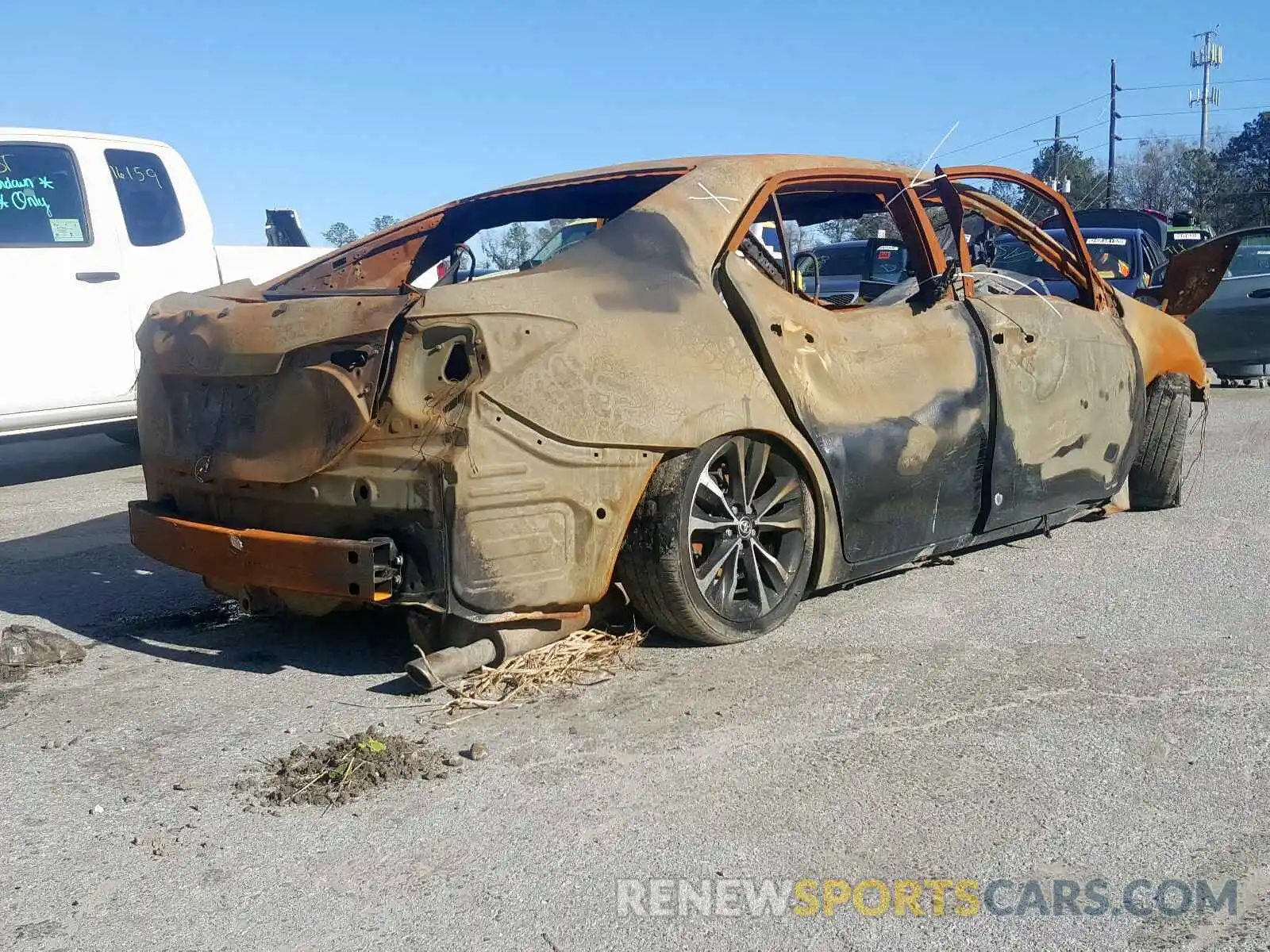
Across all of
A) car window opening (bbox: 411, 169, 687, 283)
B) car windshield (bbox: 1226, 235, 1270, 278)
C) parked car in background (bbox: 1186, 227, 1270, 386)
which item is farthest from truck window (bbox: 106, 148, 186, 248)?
car windshield (bbox: 1226, 235, 1270, 278)

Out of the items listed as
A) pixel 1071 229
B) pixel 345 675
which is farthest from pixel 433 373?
pixel 1071 229

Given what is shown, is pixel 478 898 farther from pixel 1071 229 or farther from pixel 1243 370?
pixel 1243 370

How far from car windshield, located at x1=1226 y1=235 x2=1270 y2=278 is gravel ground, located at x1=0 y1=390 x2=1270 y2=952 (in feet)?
25.6

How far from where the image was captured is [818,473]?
4.29 m

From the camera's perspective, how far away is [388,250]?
516 cm

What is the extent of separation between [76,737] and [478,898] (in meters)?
1.58

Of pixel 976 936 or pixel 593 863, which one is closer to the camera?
pixel 976 936

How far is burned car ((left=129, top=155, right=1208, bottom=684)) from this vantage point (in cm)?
355

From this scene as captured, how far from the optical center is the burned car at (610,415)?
355cm

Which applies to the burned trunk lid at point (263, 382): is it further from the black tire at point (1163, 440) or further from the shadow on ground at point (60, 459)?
the shadow on ground at point (60, 459)

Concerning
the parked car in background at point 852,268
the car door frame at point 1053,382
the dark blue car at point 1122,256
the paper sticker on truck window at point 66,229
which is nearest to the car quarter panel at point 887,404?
the car door frame at point 1053,382

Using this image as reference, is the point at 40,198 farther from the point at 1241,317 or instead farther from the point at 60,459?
the point at 1241,317

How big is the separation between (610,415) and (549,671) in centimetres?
84

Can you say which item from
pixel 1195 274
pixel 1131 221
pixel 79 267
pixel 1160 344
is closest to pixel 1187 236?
pixel 1131 221
